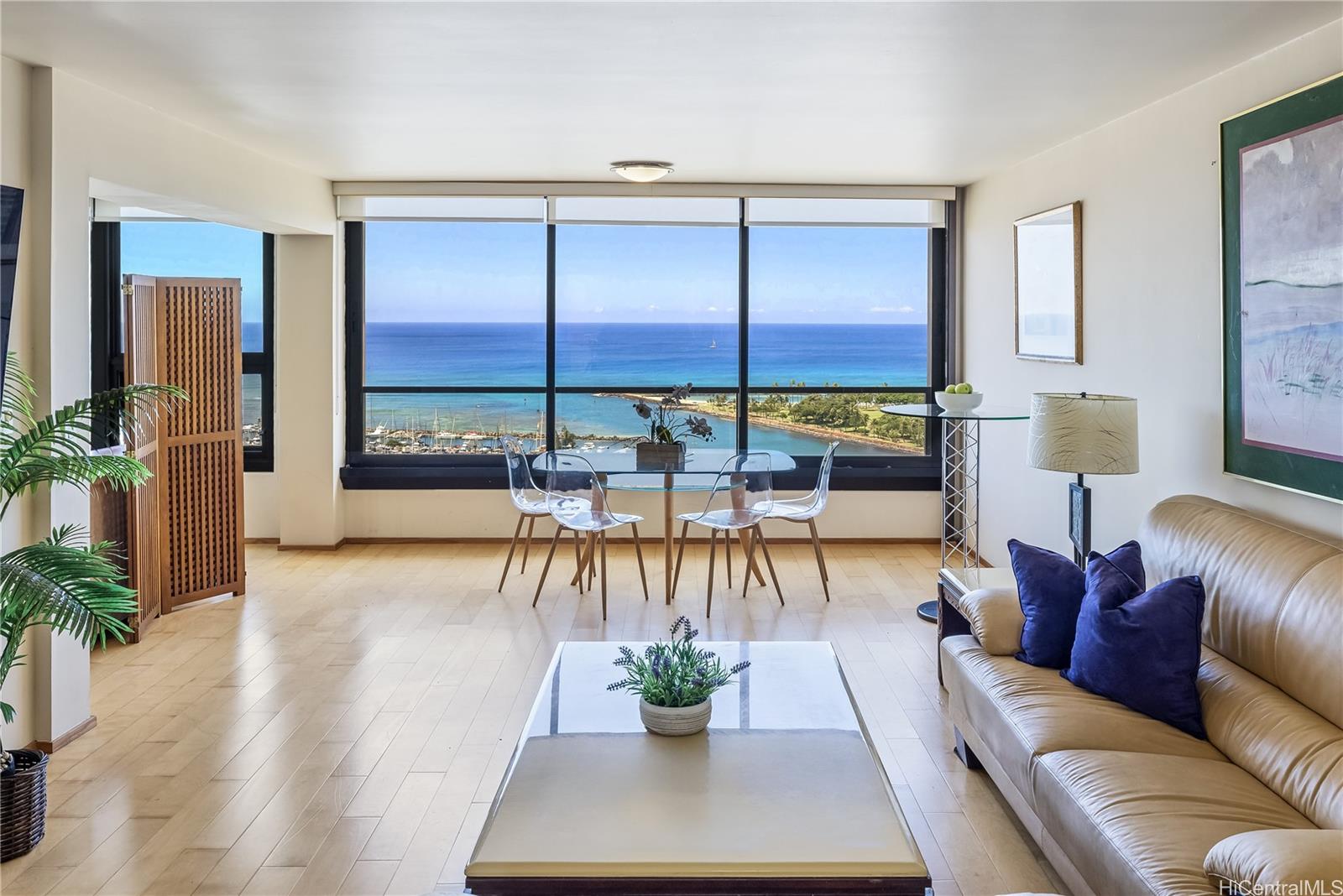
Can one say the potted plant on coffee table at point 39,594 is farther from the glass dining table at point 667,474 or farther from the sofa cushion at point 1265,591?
the sofa cushion at point 1265,591

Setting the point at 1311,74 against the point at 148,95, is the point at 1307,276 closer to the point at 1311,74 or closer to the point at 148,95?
the point at 1311,74

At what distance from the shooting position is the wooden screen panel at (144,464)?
4910mm

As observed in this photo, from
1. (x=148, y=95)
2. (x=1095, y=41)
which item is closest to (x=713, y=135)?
(x=1095, y=41)

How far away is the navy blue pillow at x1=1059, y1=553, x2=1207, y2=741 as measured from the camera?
2.75 m

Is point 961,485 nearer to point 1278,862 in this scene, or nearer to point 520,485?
point 520,485

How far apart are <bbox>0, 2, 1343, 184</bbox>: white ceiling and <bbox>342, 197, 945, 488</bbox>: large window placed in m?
1.83

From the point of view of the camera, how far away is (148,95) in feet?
13.3

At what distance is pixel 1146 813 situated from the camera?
2209 mm

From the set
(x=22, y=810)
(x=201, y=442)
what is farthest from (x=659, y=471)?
(x=22, y=810)

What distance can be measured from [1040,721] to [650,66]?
8.10ft

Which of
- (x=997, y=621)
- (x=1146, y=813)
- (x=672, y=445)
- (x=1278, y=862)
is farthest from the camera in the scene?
(x=672, y=445)

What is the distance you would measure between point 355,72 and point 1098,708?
10.6 feet

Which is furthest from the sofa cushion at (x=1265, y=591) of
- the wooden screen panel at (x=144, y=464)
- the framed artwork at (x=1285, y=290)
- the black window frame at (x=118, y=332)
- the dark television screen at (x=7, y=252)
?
the black window frame at (x=118, y=332)

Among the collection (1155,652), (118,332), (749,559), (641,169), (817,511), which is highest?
(641,169)
